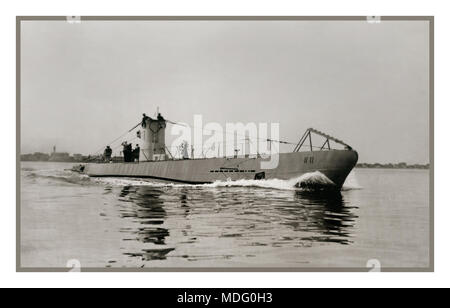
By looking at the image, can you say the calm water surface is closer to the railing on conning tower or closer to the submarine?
the railing on conning tower

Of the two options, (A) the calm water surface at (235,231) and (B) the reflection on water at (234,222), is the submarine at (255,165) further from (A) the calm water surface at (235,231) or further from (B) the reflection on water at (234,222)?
(A) the calm water surface at (235,231)

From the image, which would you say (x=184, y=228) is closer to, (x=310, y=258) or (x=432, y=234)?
(x=310, y=258)

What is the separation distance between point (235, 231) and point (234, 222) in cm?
55

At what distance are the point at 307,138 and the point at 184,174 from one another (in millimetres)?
7467

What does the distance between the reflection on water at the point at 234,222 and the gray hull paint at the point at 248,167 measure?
849 mm

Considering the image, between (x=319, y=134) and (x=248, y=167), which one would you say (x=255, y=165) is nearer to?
(x=248, y=167)

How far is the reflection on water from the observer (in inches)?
317

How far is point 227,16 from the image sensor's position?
27.5 feet

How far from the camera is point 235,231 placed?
856cm

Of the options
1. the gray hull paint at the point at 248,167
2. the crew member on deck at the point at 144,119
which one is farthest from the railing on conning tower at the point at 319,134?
the crew member on deck at the point at 144,119

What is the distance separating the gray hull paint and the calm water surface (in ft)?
4.92

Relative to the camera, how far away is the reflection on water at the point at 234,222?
8.06 m

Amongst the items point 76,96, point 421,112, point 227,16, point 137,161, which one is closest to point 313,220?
point 421,112

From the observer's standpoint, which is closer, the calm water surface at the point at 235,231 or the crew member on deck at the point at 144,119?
the calm water surface at the point at 235,231
